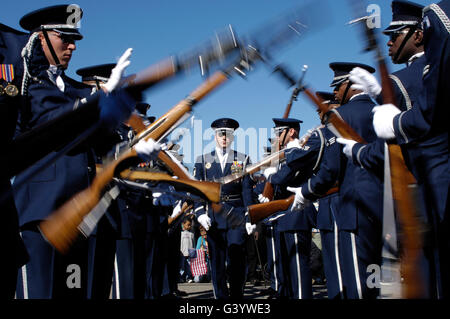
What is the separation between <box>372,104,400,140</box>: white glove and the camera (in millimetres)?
3076

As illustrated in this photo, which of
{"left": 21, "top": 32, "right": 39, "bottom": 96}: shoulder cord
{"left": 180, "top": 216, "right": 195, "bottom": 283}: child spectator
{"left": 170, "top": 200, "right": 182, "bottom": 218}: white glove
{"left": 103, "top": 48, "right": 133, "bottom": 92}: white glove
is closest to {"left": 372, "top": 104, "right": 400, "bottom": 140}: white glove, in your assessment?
{"left": 103, "top": 48, "right": 133, "bottom": 92}: white glove

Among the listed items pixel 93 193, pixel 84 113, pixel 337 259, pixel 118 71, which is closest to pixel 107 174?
pixel 93 193

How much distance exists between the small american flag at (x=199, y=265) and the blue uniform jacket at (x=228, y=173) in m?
4.84

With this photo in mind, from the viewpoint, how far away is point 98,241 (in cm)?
379

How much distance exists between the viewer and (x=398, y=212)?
310 centimetres

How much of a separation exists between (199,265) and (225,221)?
552cm

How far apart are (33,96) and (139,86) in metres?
1.02

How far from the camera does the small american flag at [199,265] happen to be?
494 inches

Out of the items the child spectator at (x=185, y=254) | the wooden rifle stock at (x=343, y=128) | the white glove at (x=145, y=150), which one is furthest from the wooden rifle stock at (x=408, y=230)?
the child spectator at (x=185, y=254)

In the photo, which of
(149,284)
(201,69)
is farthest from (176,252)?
(201,69)

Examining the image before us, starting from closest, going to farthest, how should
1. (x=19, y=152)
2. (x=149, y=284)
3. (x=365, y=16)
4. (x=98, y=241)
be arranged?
1. (x=19, y=152)
2. (x=365, y=16)
3. (x=98, y=241)
4. (x=149, y=284)

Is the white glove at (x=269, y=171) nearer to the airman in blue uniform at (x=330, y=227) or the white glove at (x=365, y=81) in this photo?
the airman in blue uniform at (x=330, y=227)

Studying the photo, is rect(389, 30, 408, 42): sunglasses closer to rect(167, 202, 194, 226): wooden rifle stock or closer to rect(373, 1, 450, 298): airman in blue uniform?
rect(373, 1, 450, 298): airman in blue uniform

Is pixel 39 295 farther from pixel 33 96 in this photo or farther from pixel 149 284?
pixel 149 284
